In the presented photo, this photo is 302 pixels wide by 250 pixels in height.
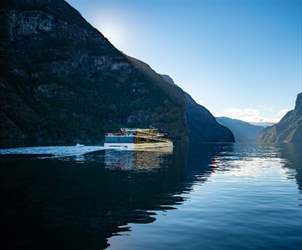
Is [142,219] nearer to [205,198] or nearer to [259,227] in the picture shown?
[259,227]

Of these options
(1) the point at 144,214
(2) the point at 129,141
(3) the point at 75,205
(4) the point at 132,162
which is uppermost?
(2) the point at 129,141

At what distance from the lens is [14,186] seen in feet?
143

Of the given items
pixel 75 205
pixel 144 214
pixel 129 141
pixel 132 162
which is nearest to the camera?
pixel 144 214

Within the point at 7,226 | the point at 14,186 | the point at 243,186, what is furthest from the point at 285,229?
the point at 14,186

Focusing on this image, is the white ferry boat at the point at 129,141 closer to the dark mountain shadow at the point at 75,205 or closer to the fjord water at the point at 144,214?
the dark mountain shadow at the point at 75,205

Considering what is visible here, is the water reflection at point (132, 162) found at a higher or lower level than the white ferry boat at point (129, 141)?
lower

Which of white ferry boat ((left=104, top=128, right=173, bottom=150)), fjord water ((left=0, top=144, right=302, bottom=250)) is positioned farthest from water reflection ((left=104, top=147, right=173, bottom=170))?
white ferry boat ((left=104, top=128, right=173, bottom=150))

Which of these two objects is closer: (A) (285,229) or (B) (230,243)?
(B) (230,243)

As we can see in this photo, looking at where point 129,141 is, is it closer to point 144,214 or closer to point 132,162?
point 132,162

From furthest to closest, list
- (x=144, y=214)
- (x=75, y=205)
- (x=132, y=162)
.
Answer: (x=132, y=162)
(x=75, y=205)
(x=144, y=214)

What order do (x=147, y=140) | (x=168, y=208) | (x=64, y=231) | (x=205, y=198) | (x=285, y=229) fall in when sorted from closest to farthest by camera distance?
(x=64, y=231), (x=285, y=229), (x=168, y=208), (x=205, y=198), (x=147, y=140)

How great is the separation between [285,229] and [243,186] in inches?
1026

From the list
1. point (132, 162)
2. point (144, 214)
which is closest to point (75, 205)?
point (144, 214)

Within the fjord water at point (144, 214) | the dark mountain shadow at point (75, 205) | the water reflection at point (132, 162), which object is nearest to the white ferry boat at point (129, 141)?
the water reflection at point (132, 162)
